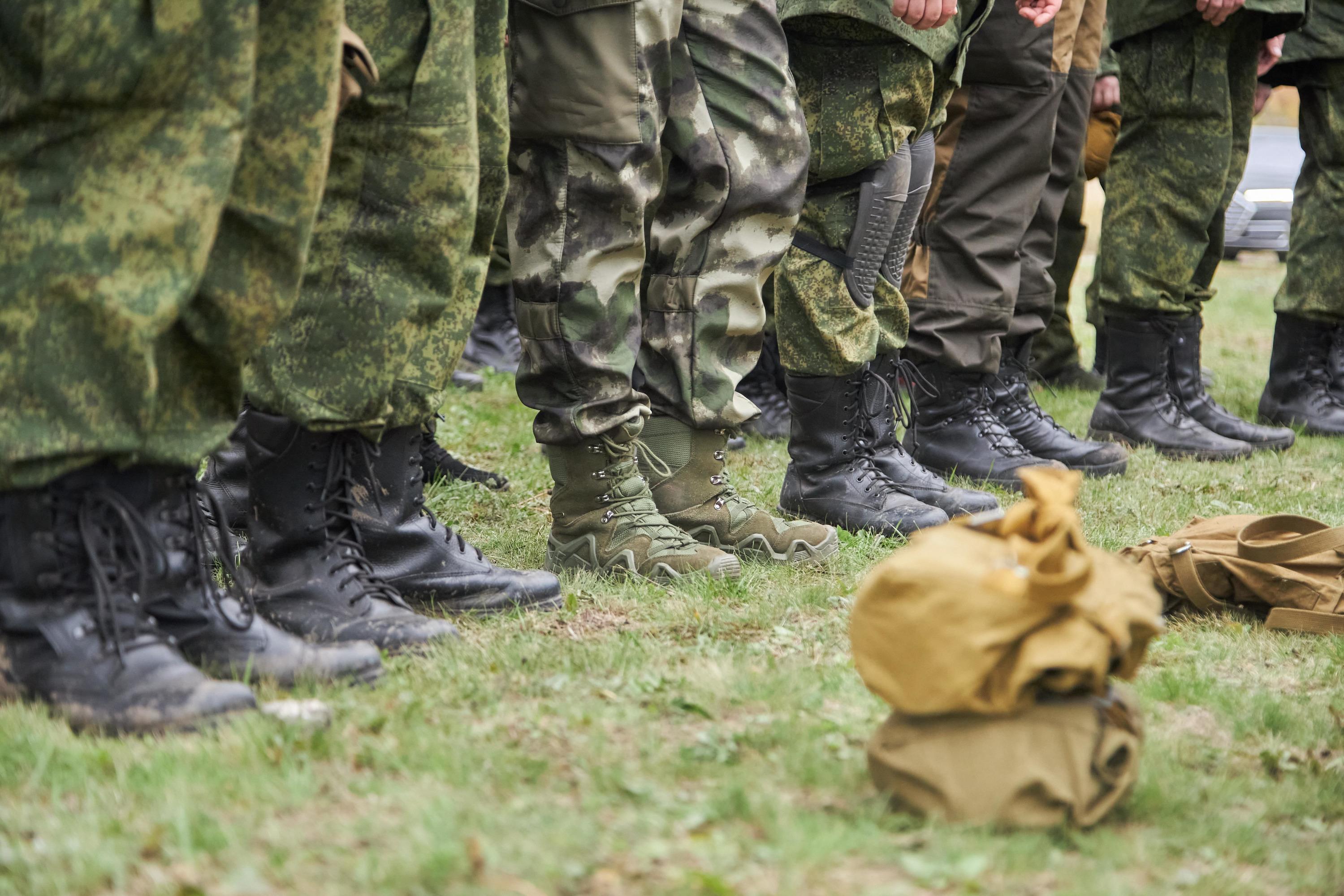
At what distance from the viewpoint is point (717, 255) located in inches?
109

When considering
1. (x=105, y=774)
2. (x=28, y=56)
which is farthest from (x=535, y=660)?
(x=28, y=56)

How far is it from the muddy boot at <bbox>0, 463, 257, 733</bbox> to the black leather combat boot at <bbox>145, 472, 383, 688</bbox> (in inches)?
3.3

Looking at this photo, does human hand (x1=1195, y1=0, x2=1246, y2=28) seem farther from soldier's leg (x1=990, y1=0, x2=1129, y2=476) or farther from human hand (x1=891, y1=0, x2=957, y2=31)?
human hand (x1=891, y1=0, x2=957, y2=31)

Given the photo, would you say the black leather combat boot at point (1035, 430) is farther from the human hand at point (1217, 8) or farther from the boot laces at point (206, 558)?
the boot laces at point (206, 558)

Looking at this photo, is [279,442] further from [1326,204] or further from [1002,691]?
[1326,204]

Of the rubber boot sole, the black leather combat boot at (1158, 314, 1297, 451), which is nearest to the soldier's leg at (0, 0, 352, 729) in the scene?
the rubber boot sole

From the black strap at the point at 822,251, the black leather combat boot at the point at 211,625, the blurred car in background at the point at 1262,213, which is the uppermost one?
the black strap at the point at 822,251

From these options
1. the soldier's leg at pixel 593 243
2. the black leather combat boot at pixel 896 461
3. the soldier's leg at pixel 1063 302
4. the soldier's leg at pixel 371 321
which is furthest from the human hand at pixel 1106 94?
the soldier's leg at pixel 371 321

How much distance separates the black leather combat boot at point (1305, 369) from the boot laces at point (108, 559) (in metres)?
4.50

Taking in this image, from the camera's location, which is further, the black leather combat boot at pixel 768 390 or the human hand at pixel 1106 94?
the human hand at pixel 1106 94

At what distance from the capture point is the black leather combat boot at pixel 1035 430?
4078mm

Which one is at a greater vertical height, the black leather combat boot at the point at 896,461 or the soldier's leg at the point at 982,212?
the soldier's leg at the point at 982,212

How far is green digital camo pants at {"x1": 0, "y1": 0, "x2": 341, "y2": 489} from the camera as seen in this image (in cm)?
160

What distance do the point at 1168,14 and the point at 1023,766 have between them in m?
3.60
